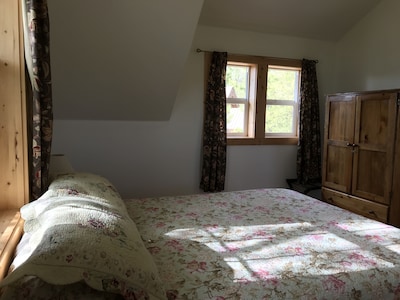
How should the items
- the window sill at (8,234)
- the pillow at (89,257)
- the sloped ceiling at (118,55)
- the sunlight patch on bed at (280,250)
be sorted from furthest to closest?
the sloped ceiling at (118,55) < the sunlight patch on bed at (280,250) < the window sill at (8,234) < the pillow at (89,257)

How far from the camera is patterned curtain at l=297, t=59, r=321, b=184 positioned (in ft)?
13.2

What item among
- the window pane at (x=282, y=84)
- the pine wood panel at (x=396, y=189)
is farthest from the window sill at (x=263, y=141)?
the pine wood panel at (x=396, y=189)

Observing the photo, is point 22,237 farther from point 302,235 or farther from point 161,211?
point 302,235

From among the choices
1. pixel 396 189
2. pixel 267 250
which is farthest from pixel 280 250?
pixel 396 189

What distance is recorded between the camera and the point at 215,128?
3.68m

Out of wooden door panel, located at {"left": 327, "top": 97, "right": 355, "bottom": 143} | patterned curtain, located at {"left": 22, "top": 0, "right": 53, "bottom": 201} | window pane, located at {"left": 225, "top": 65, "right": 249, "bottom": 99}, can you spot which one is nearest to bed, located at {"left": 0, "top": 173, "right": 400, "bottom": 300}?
patterned curtain, located at {"left": 22, "top": 0, "right": 53, "bottom": 201}

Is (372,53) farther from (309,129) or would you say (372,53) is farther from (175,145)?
(175,145)

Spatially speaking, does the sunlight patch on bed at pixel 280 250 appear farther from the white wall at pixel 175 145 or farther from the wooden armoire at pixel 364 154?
the white wall at pixel 175 145

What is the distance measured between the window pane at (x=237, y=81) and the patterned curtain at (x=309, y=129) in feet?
2.31

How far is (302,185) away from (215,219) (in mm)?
2365

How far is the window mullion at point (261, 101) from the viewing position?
3.91 meters

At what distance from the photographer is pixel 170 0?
2594 mm

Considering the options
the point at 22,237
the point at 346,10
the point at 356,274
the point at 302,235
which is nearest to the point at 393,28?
the point at 346,10

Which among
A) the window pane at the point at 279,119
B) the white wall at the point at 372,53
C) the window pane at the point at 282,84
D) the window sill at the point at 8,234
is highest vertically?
the white wall at the point at 372,53
